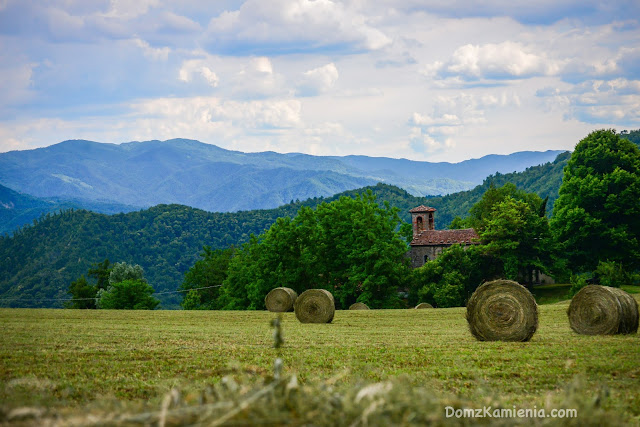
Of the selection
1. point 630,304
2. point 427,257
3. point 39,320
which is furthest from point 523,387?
point 427,257

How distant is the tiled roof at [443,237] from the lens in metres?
74.9

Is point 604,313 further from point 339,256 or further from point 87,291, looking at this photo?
point 87,291

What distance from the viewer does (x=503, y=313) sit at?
20.2m

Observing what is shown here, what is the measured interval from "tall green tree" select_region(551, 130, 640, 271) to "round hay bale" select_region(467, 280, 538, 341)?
3854 cm

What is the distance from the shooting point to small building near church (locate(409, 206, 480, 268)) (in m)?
75.1

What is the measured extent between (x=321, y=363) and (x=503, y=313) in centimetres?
778

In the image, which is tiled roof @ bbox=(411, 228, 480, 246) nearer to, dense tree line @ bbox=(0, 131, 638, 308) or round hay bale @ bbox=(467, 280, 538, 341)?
round hay bale @ bbox=(467, 280, 538, 341)

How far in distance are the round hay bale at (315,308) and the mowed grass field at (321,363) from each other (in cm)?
875

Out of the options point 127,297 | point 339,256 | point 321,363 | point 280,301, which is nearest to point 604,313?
point 321,363

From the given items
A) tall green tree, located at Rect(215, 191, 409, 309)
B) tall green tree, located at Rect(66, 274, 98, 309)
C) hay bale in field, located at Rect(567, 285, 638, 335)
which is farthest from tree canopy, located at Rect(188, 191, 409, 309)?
hay bale in field, located at Rect(567, 285, 638, 335)

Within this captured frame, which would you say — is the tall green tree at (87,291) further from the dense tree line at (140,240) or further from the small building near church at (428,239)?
the dense tree line at (140,240)

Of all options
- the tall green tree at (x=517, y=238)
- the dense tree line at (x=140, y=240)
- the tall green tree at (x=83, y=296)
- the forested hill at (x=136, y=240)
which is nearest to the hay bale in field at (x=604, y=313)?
the tall green tree at (x=517, y=238)

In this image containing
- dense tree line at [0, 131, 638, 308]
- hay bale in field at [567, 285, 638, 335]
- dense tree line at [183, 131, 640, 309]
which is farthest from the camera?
dense tree line at [0, 131, 638, 308]

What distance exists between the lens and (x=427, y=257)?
250 feet
